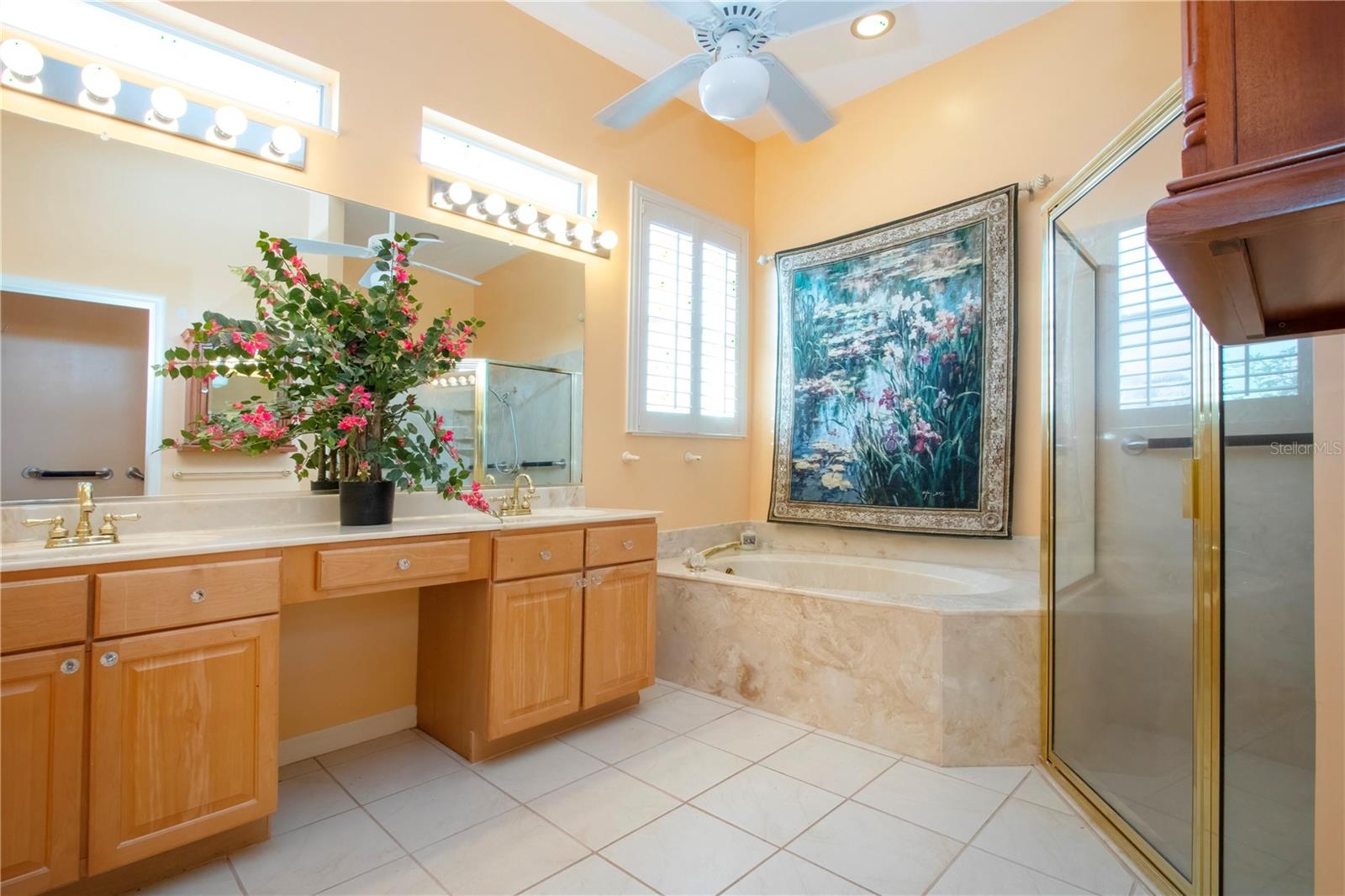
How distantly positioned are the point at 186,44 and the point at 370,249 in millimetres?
776

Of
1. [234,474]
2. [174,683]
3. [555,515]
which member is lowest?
[174,683]

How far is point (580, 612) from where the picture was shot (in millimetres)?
2299

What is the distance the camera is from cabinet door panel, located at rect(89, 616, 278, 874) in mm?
1348

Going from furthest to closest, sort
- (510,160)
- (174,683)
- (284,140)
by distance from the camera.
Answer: (510,160) → (284,140) → (174,683)

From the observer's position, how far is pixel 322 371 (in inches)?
73.8

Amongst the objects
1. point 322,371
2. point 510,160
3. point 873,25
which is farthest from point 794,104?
point 322,371

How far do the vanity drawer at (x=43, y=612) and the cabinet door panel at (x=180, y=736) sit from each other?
73 millimetres

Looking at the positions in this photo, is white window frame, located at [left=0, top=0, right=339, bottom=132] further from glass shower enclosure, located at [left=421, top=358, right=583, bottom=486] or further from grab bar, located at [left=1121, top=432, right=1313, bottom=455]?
grab bar, located at [left=1121, top=432, right=1313, bottom=455]

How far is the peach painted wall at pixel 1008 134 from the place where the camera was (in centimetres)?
260

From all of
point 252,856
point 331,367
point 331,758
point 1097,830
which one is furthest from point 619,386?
point 1097,830

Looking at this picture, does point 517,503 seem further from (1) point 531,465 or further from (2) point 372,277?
(2) point 372,277

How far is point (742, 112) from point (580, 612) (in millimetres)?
1808

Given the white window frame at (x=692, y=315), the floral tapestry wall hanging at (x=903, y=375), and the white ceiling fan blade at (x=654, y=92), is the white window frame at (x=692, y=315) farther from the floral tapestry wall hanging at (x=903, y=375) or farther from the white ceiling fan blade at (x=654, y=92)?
the white ceiling fan blade at (x=654, y=92)

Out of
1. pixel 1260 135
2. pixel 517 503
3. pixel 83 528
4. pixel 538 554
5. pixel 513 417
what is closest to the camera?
pixel 1260 135
